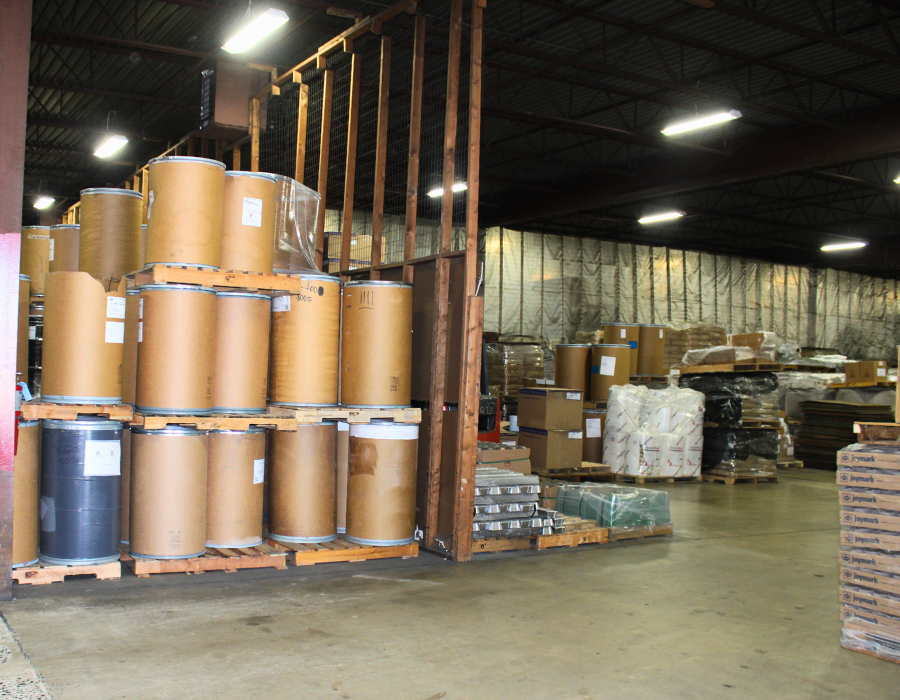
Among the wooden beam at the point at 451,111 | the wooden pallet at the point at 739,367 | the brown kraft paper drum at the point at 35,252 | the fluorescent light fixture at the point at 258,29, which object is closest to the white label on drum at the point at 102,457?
the brown kraft paper drum at the point at 35,252

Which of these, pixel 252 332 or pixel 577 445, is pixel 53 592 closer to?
pixel 252 332

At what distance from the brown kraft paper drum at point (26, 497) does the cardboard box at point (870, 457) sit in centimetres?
451

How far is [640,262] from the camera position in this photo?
22438mm

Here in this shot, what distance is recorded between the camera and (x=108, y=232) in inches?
225

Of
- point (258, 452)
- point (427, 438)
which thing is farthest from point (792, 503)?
point (258, 452)

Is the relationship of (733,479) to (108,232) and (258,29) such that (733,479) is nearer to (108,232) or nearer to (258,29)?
(258,29)

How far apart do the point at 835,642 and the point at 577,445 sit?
18.4 feet

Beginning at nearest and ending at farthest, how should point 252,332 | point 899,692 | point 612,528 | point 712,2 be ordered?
point 899,692 < point 252,332 < point 612,528 < point 712,2

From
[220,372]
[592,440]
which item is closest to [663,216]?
[592,440]

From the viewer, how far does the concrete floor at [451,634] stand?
339cm

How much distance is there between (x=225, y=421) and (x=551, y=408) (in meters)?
5.19

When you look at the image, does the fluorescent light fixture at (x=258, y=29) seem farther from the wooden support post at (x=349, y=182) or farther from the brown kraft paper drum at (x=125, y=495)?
the brown kraft paper drum at (x=125, y=495)

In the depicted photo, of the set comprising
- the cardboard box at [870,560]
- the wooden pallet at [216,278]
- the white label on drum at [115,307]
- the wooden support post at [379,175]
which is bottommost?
the cardboard box at [870,560]

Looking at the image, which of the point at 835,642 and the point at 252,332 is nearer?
the point at 835,642
